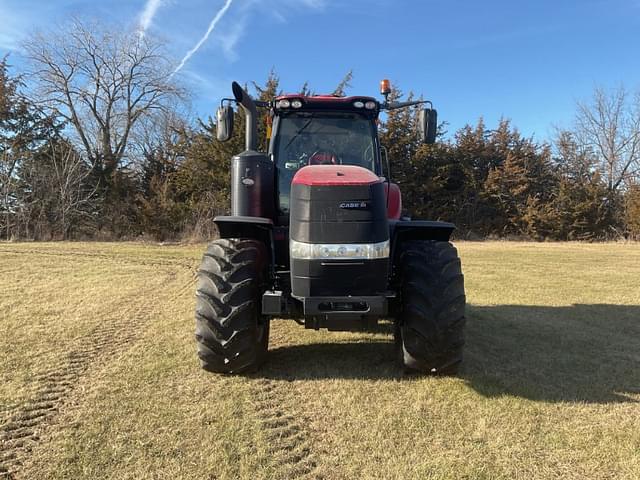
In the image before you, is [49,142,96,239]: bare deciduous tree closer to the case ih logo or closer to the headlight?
the headlight

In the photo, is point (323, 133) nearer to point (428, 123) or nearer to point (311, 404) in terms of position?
point (428, 123)

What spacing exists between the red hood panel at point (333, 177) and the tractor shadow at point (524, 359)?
64.1 inches

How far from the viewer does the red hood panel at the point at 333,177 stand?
3.51m

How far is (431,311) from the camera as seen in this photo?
12.1ft

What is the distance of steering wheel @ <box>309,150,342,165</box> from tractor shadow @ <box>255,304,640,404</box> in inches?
73.1

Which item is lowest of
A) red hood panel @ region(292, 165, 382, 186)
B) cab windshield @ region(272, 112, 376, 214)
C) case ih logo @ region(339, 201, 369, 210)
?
case ih logo @ region(339, 201, 369, 210)

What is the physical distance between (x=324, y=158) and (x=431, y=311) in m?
1.95

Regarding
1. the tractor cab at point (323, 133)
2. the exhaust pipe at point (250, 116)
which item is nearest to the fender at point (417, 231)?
the tractor cab at point (323, 133)

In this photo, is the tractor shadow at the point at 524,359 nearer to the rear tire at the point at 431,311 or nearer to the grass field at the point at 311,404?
the grass field at the point at 311,404

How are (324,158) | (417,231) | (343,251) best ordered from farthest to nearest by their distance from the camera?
(324,158)
(417,231)
(343,251)

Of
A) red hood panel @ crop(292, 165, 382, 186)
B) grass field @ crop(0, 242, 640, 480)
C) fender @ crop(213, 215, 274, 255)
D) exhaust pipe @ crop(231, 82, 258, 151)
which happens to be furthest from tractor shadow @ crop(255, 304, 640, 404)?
exhaust pipe @ crop(231, 82, 258, 151)

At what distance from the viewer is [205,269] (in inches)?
153

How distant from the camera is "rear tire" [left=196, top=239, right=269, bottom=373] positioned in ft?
12.2

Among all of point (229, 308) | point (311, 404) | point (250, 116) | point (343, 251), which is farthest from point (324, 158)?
point (311, 404)
